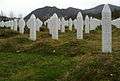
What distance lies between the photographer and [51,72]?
14453 mm

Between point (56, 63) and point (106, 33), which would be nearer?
point (106, 33)

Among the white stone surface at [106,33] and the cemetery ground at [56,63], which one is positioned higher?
the white stone surface at [106,33]

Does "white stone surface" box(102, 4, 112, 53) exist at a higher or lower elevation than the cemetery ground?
higher

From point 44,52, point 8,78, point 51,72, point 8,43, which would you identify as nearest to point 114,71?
point 51,72

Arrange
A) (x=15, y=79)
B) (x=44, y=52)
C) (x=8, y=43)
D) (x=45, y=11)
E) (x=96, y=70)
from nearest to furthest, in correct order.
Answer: (x=96, y=70) < (x=15, y=79) < (x=44, y=52) < (x=8, y=43) < (x=45, y=11)

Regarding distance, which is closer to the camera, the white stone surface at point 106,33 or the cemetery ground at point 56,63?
the cemetery ground at point 56,63

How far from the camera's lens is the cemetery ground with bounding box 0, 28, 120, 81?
1241 centimetres

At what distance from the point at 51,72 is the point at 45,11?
462ft

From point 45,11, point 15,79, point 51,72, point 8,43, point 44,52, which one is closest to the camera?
point 15,79

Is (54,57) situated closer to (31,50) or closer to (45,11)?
(31,50)

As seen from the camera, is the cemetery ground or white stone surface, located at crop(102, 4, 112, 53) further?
white stone surface, located at crop(102, 4, 112, 53)

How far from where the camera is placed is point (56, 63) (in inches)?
651

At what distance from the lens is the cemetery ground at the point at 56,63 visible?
1241 cm

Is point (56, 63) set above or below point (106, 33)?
below
